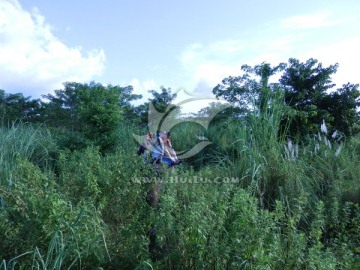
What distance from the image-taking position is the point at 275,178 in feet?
13.7

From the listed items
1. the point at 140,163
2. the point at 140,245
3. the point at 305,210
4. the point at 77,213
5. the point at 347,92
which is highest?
the point at 347,92

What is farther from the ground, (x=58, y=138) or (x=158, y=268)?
(x=58, y=138)

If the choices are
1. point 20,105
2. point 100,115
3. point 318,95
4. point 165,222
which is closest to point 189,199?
point 165,222

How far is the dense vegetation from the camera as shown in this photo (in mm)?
2139

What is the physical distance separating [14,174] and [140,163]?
1568 mm

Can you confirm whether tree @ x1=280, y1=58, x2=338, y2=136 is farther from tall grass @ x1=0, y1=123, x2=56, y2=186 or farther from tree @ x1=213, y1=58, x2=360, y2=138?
tall grass @ x1=0, y1=123, x2=56, y2=186

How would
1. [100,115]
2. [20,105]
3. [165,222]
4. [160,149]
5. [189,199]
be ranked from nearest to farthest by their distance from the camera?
[165,222] → [189,199] → [160,149] → [100,115] → [20,105]

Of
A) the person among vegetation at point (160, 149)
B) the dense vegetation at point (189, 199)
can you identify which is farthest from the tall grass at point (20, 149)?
the person among vegetation at point (160, 149)

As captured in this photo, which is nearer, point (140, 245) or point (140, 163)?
point (140, 245)

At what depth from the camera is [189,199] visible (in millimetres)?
2730

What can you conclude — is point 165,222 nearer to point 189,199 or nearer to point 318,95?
point 189,199

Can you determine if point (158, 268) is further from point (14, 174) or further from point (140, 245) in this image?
point (14, 174)

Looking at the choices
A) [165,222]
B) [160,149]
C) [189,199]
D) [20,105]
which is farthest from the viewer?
[20,105]

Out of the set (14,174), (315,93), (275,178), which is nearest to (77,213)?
(14,174)
